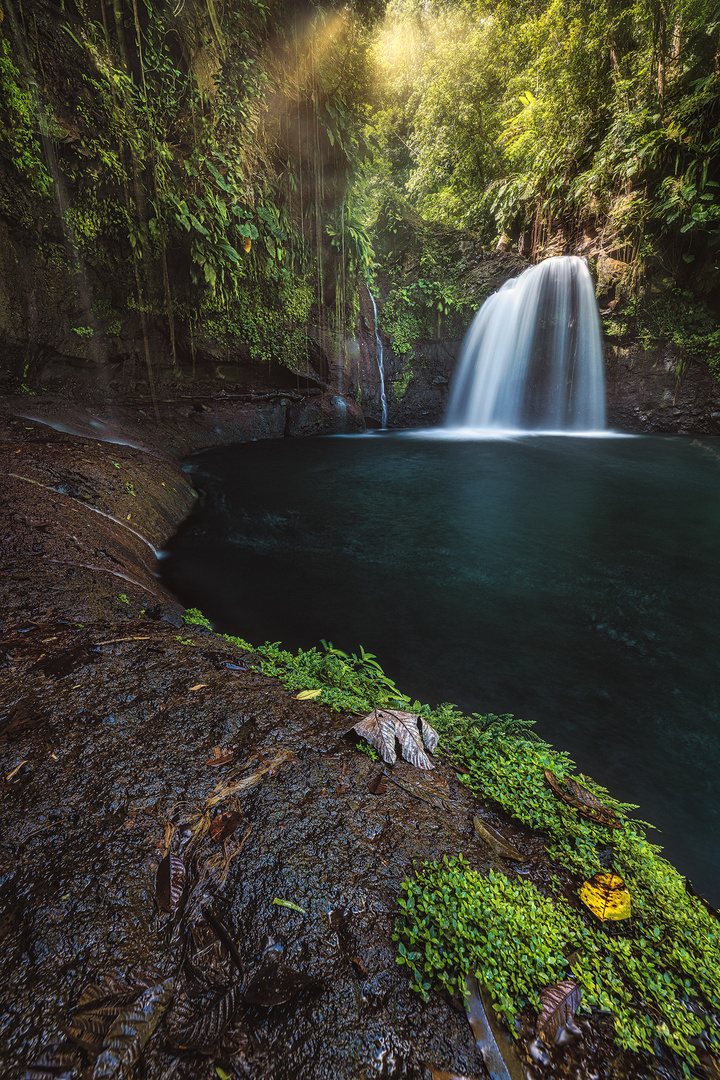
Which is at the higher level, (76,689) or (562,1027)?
(76,689)

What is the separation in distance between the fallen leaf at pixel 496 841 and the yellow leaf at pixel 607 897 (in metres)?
0.20

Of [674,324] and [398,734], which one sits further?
[674,324]

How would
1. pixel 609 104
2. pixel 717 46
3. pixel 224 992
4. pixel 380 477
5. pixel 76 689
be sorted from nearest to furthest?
1. pixel 224 992
2. pixel 76 689
3. pixel 380 477
4. pixel 717 46
5. pixel 609 104

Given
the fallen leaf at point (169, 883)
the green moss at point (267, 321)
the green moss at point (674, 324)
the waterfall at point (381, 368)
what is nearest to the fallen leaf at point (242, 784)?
the fallen leaf at point (169, 883)

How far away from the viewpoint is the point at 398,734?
1.76 m

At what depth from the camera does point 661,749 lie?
2371mm

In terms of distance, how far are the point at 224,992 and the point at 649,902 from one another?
122 cm

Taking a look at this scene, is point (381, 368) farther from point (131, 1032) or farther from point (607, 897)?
point (131, 1032)

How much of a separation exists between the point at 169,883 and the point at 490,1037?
0.84 meters

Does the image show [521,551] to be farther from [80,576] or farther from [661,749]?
[80,576]

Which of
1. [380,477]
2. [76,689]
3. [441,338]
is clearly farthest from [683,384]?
[76,689]

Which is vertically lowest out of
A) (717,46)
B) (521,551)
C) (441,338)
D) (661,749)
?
(661,749)

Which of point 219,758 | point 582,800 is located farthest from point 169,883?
point 582,800

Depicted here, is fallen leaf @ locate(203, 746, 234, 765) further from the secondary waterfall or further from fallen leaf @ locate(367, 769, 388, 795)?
the secondary waterfall
